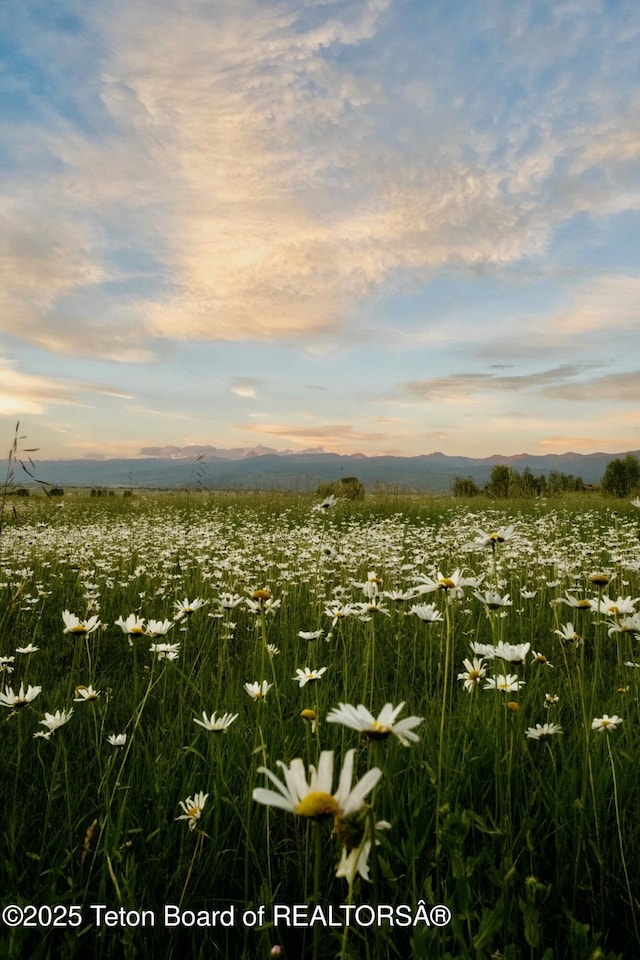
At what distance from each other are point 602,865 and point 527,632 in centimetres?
264

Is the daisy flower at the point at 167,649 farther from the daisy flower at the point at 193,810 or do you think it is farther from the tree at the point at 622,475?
the tree at the point at 622,475

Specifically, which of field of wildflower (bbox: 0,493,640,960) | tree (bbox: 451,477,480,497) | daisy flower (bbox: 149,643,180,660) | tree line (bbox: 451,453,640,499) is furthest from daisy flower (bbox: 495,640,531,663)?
tree (bbox: 451,477,480,497)

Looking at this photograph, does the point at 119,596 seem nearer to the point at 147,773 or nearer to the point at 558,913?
→ the point at 147,773

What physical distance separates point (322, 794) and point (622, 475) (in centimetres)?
2807

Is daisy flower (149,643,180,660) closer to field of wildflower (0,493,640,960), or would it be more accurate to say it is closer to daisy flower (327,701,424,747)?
field of wildflower (0,493,640,960)

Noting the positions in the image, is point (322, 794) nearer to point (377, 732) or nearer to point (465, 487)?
point (377, 732)

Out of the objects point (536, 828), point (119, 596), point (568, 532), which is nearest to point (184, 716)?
point (536, 828)

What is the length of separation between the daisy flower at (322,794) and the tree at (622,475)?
988 inches

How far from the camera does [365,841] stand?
80 centimetres

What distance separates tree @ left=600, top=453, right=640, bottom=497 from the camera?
79.3ft

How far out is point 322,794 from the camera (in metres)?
0.88

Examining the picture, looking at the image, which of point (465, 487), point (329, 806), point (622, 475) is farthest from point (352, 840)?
point (622, 475)

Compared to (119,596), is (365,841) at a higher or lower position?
higher

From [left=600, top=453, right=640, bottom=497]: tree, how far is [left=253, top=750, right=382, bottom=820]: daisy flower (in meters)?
25.1
